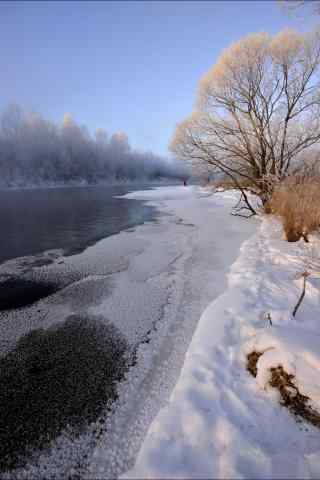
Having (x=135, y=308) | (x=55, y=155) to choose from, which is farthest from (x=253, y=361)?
(x=55, y=155)

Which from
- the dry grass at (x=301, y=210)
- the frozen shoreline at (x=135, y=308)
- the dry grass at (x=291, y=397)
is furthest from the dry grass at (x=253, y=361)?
the dry grass at (x=301, y=210)

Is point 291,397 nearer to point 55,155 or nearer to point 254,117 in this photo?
point 254,117

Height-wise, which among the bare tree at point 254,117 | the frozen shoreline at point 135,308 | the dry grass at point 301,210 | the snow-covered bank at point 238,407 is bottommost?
the frozen shoreline at point 135,308

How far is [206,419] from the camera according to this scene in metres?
1.58

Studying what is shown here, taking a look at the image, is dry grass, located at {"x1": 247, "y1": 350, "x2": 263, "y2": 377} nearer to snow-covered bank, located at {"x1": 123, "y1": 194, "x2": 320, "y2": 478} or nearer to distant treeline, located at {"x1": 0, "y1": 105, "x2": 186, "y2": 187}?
snow-covered bank, located at {"x1": 123, "y1": 194, "x2": 320, "y2": 478}

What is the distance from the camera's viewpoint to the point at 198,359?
2162mm

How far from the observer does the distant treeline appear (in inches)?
1893

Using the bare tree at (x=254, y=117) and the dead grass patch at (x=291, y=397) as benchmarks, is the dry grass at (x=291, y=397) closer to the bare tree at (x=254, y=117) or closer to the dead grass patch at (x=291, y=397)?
the dead grass patch at (x=291, y=397)

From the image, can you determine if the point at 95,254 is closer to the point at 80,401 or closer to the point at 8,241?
the point at 8,241

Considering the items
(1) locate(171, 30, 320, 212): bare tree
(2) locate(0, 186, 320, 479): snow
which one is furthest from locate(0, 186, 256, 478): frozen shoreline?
(1) locate(171, 30, 320, 212): bare tree

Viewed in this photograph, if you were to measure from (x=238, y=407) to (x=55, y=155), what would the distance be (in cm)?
6334

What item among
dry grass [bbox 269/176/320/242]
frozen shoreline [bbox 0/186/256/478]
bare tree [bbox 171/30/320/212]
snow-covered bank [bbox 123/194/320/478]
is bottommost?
frozen shoreline [bbox 0/186/256/478]

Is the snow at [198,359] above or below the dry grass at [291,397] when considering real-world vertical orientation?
below

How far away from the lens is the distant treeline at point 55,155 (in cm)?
4809
